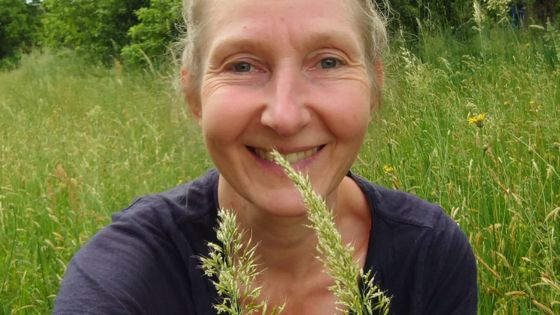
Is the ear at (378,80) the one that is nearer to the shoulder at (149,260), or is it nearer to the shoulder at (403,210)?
the shoulder at (403,210)

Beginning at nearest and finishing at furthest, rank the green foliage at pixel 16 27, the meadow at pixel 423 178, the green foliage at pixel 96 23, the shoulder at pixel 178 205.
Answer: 1. the shoulder at pixel 178 205
2. the meadow at pixel 423 178
3. the green foliage at pixel 96 23
4. the green foliage at pixel 16 27

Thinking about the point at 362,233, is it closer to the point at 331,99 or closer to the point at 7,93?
the point at 331,99

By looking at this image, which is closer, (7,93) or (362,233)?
(362,233)

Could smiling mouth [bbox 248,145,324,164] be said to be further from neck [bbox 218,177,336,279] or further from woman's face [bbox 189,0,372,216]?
neck [bbox 218,177,336,279]

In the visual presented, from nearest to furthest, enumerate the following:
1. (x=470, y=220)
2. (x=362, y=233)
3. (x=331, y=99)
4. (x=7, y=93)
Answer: (x=331, y=99)
(x=362, y=233)
(x=470, y=220)
(x=7, y=93)

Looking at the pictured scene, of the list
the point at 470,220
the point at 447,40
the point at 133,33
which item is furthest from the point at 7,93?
the point at 470,220

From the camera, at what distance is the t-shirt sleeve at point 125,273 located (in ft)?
4.09

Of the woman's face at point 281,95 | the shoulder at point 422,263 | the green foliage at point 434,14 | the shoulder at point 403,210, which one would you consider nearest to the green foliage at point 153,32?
the green foliage at point 434,14

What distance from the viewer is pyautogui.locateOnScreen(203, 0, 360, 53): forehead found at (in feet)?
4.42

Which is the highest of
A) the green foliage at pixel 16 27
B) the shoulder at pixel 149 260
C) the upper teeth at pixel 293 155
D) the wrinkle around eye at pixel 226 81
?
the wrinkle around eye at pixel 226 81

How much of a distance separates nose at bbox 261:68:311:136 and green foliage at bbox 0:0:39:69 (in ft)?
97.6

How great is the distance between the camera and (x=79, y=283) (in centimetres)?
A: 128

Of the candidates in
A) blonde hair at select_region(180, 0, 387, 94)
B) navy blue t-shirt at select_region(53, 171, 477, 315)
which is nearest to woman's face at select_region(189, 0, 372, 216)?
blonde hair at select_region(180, 0, 387, 94)

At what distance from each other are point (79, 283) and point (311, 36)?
651mm
